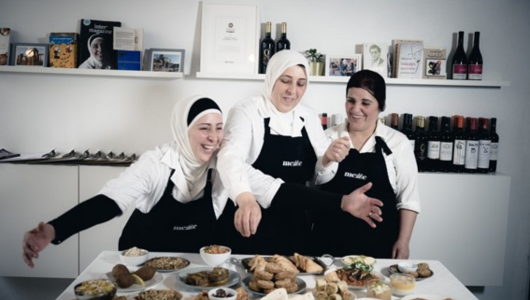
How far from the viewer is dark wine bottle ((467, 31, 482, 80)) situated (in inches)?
135

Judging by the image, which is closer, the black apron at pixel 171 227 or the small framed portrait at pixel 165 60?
the black apron at pixel 171 227

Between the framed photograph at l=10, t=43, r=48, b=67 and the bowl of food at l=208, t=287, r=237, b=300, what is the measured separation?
8.42 feet

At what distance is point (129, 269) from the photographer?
1.81m

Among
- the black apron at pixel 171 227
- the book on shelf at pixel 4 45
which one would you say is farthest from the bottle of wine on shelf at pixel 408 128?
the book on shelf at pixel 4 45

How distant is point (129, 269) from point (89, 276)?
142 mm

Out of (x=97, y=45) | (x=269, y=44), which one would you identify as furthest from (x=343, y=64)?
(x=97, y=45)

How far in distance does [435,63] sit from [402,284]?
2261mm

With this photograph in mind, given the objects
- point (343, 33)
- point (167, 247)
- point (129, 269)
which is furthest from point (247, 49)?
point (129, 269)

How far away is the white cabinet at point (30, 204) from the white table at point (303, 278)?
4.59 feet

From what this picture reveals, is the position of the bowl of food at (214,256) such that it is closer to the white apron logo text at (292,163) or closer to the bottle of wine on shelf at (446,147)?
the white apron logo text at (292,163)

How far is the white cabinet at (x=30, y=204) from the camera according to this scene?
3168 millimetres

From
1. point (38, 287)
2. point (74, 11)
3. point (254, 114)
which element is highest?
point (74, 11)

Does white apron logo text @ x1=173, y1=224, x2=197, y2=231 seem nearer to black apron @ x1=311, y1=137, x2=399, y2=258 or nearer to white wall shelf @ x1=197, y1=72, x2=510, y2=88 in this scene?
black apron @ x1=311, y1=137, x2=399, y2=258

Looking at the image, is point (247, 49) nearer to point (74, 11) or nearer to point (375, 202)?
point (74, 11)
